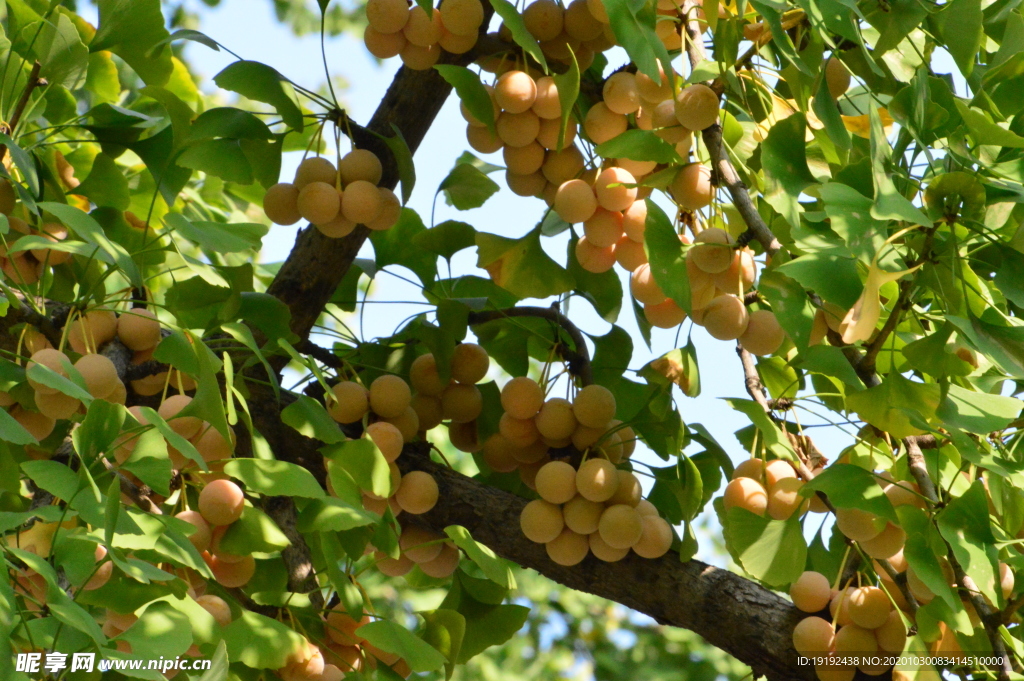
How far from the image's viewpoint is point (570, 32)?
3.93 ft

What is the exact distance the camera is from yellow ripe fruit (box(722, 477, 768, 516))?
116 centimetres

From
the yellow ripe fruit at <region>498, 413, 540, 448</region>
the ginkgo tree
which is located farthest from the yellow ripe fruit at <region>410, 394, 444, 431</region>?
the yellow ripe fruit at <region>498, 413, 540, 448</region>

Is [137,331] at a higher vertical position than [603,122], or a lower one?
lower

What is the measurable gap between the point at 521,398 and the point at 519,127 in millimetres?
350

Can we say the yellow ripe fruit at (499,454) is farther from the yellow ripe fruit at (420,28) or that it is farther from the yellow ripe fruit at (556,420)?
the yellow ripe fruit at (420,28)

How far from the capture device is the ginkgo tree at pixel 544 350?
0.88 meters

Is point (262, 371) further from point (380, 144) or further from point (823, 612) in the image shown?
point (823, 612)

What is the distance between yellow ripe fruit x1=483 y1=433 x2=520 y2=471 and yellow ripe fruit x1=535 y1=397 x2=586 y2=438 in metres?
0.09

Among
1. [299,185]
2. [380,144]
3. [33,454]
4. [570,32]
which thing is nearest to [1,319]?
[33,454]

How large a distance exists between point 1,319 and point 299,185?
0.43 metres

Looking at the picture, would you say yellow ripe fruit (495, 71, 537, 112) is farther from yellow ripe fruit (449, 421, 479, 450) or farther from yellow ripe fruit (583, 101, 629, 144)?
yellow ripe fruit (449, 421, 479, 450)

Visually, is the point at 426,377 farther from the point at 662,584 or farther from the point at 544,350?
the point at 662,584

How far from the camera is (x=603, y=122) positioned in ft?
3.89

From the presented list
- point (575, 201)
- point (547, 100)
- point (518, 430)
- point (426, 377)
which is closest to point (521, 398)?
point (518, 430)
